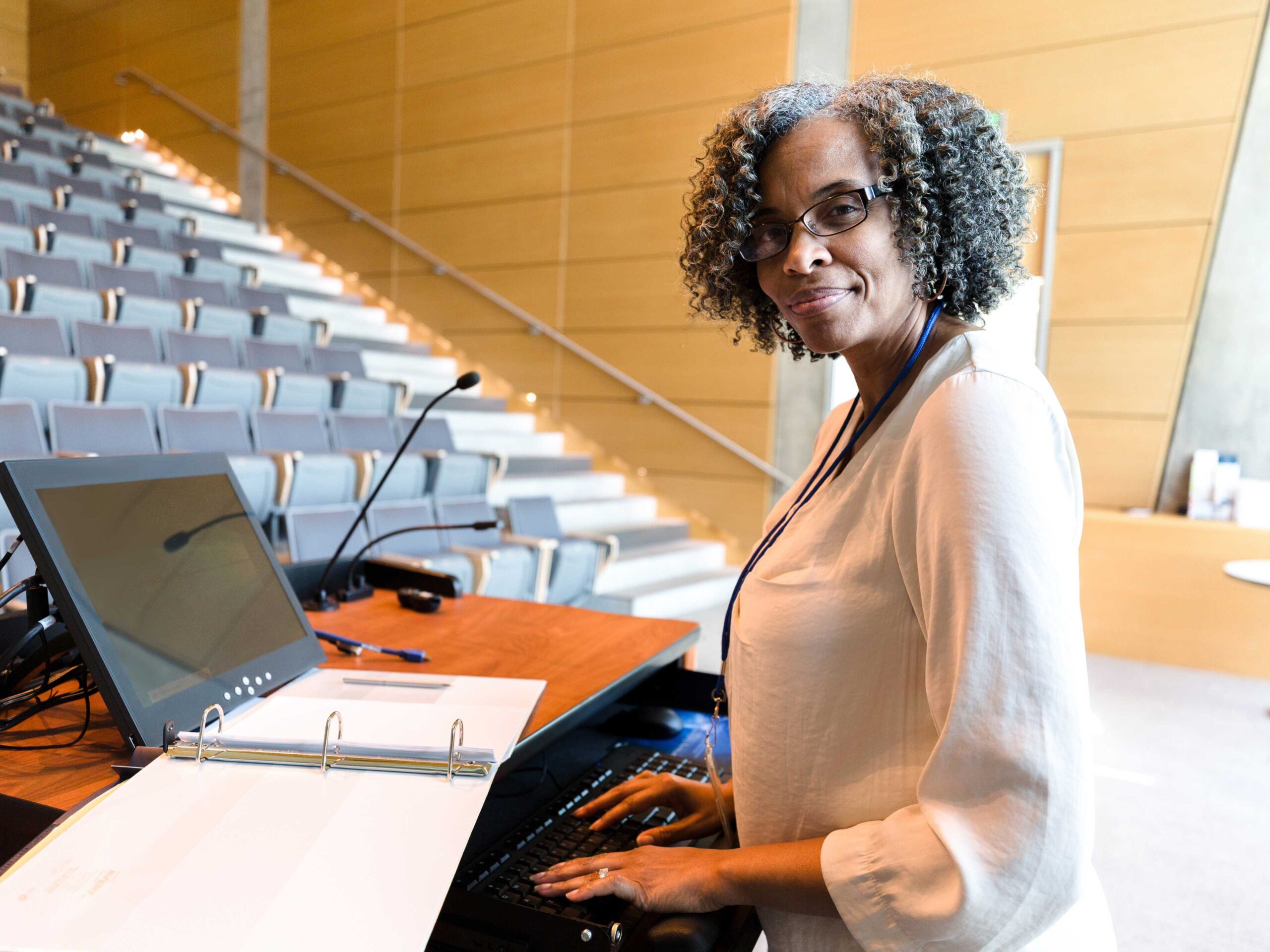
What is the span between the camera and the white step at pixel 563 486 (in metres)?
4.07

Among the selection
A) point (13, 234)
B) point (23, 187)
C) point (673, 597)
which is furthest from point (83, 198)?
point (673, 597)

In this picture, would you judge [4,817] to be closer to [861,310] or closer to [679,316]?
[861,310]

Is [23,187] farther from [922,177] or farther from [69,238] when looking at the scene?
[922,177]

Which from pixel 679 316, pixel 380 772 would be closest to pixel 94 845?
pixel 380 772

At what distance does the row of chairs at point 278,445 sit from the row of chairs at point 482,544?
0.15 metres

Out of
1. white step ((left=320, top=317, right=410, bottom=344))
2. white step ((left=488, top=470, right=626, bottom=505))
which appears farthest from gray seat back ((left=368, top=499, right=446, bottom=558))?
white step ((left=320, top=317, right=410, bottom=344))

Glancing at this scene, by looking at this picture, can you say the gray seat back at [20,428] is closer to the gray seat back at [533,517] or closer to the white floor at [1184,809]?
the gray seat back at [533,517]

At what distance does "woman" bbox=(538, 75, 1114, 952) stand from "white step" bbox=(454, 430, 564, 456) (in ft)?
11.8

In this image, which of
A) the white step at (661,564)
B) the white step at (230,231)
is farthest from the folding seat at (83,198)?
the white step at (661,564)

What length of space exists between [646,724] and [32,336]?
2900 millimetres

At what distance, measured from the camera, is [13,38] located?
8.06 metres

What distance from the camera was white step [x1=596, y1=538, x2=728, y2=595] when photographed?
150 inches

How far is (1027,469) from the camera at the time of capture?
54 centimetres

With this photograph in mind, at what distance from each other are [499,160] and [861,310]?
5072mm
